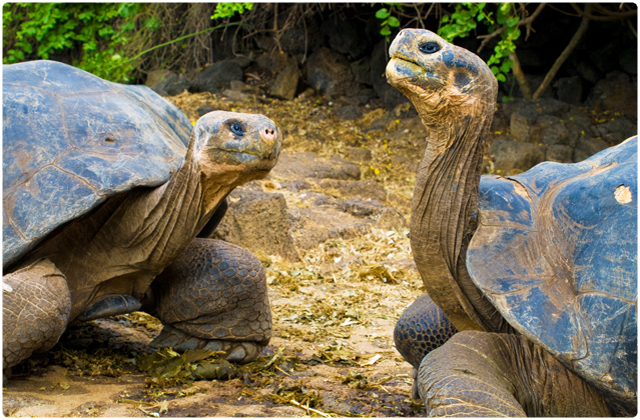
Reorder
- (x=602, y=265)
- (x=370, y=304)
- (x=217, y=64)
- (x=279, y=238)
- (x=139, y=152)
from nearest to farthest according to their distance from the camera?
(x=602, y=265)
(x=139, y=152)
(x=370, y=304)
(x=279, y=238)
(x=217, y=64)

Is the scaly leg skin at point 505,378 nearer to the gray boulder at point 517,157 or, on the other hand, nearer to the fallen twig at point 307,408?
the fallen twig at point 307,408

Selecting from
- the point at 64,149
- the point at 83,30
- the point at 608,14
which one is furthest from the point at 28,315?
the point at 83,30

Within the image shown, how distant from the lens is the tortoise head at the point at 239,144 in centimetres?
220

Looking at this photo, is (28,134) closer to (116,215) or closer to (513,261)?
(116,215)

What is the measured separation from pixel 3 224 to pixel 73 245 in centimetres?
33

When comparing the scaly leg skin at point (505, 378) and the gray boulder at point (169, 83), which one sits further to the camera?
the gray boulder at point (169, 83)

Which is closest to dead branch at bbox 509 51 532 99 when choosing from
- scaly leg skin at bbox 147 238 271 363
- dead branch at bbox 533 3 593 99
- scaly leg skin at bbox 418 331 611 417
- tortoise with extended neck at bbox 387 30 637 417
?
dead branch at bbox 533 3 593 99

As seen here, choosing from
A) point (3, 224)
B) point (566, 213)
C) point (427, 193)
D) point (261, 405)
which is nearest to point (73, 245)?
point (3, 224)

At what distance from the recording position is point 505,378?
196 cm

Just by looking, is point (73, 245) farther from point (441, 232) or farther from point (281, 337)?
point (441, 232)

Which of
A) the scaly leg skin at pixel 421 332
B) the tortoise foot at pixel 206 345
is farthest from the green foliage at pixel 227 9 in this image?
the scaly leg skin at pixel 421 332

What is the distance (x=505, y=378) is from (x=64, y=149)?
1.93 m

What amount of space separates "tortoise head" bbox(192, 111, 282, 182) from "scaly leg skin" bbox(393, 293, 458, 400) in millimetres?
841

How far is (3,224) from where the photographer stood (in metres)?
2.48
